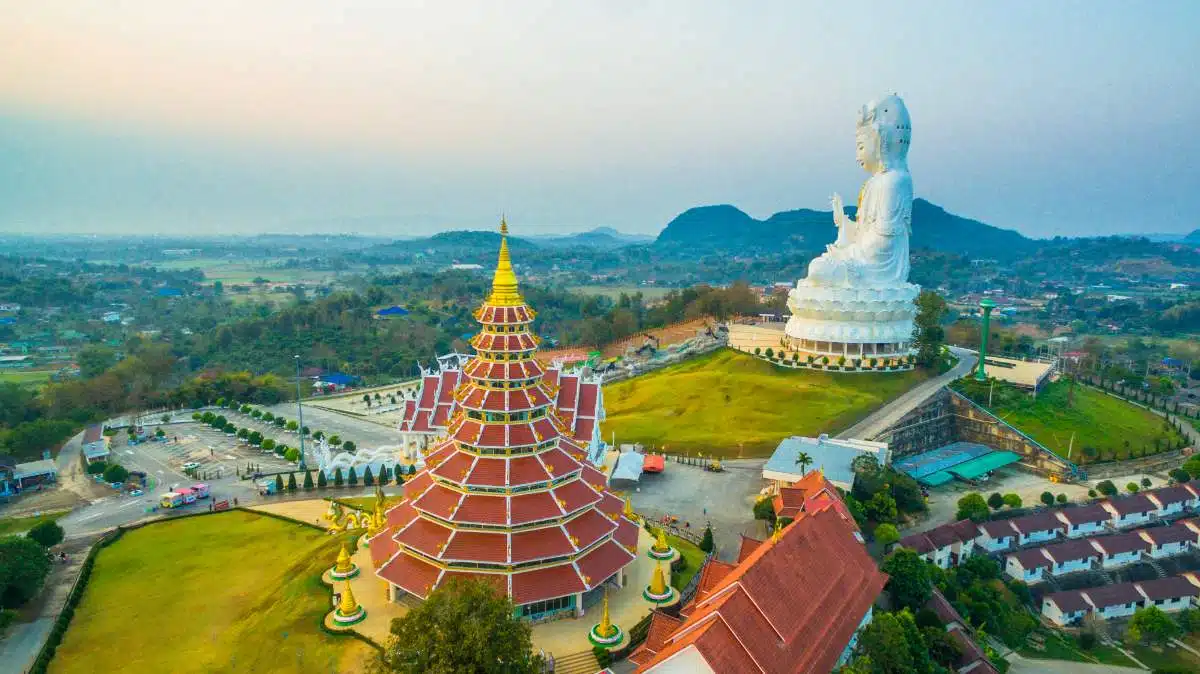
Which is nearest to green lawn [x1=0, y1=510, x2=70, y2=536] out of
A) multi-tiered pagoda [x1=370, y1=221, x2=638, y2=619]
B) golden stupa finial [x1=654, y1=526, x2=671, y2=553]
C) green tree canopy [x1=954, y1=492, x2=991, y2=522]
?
multi-tiered pagoda [x1=370, y1=221, x2=638, y2=619]

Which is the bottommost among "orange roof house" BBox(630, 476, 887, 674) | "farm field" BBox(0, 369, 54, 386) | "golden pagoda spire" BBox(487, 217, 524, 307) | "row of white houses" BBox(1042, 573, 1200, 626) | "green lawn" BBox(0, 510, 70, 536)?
"row of white houses" BBox(1042, 573, 1200, 626)

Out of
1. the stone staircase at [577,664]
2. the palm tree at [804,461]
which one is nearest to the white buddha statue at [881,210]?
the palm tree at [804,461]

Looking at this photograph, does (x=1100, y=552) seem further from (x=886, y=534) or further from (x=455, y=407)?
(x=455, y=407)

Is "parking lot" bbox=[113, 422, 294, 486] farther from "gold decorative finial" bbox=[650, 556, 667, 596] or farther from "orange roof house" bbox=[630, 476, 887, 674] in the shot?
"orange roof house" bbox=[630, 476, 887, 674]

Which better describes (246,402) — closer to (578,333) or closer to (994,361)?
(578,333)

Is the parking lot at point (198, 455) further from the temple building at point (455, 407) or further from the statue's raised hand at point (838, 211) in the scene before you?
the statue's raised hand at point (838, 211)

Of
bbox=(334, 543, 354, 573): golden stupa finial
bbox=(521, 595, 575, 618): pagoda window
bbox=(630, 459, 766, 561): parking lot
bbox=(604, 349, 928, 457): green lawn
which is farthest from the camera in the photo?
bbox=(604, 349, 928, 457): green lawn

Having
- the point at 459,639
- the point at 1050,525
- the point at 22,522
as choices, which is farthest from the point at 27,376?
the point at 1050,525

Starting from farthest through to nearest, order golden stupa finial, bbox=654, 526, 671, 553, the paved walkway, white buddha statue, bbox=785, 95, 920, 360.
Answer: white buddha statue, bbox=785, 95, 920, 360 < golden stupa finial, bbox=654, 526, 671, 553 < the paved walkway
